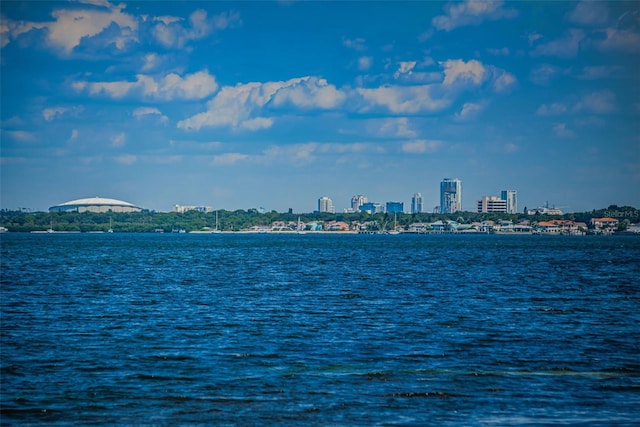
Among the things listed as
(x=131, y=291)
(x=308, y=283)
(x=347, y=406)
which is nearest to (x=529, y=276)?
(x=308, y=283)

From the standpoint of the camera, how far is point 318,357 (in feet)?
102

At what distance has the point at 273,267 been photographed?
96.6 meters

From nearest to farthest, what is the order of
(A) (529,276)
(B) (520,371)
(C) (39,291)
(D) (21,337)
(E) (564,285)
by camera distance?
(B) (520,371), (D) (21,337), (C) (39,291), (E) (564,285), (A) (529,276)

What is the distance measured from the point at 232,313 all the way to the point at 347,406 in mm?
22760

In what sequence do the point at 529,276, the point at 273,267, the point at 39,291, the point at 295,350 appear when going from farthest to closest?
the point at 273,267 → the point at 529,276 → the point at 39,291 → the point at 295,350

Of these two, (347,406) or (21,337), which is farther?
(21,337)

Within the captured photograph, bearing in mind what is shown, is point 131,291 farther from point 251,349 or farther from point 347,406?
point 347,406

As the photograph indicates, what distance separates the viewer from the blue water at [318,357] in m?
23.3

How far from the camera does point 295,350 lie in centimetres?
3284

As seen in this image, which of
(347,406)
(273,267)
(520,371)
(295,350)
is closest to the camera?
(347,406)

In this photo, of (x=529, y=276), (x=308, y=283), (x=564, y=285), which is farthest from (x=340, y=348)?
(x=529, y=276)

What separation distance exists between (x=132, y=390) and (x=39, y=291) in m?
37.1

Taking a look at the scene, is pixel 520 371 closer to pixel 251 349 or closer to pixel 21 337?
pixel 251 349

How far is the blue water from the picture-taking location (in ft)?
76.3
